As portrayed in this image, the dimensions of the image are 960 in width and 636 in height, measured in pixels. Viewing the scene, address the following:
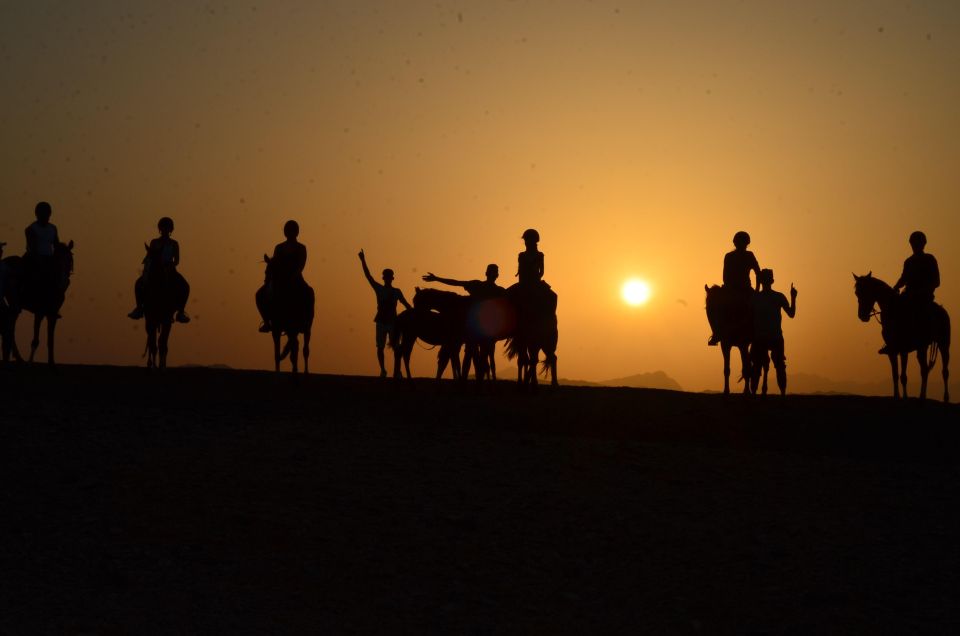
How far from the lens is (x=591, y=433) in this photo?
1805 centimetres

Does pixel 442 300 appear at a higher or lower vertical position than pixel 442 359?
higher

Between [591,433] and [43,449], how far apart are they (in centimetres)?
727

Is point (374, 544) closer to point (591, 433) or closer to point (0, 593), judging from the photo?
point (0, 593)

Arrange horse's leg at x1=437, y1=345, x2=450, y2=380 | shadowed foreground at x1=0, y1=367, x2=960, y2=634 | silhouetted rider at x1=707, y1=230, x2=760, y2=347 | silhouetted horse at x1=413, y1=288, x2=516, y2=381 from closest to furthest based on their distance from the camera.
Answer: shadowed foreground at x1=0, y1=367, x2=960, y2=634
silhouetted rider at x1=707, y1=230, x2=760, y2=347
silhouetted horse at x1=413, y1=288, x2=516, y2=381
horse's leg at x1=437, y1=345, x2=450, y2=380

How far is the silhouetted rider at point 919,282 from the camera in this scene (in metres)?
23.3

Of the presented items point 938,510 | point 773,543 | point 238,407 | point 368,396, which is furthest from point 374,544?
point 368,396

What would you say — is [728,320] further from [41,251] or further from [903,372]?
[41,251]

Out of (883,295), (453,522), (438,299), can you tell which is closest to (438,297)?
(438,299)

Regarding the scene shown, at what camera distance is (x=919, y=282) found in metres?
23.4

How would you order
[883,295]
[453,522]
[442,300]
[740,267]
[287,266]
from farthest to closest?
[883,295], [442,300], [287,266], [740,267], [453,522]

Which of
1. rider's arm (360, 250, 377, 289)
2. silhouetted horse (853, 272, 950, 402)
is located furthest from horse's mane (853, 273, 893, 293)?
rider's arm (360, 250, 377, 289)

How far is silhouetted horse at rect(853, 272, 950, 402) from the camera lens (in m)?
23.8

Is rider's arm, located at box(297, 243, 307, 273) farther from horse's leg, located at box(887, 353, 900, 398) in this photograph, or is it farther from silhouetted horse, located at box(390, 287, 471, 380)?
horse's leg, located at box(887, 353, 900, 398)

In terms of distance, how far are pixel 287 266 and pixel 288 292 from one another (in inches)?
17.2
